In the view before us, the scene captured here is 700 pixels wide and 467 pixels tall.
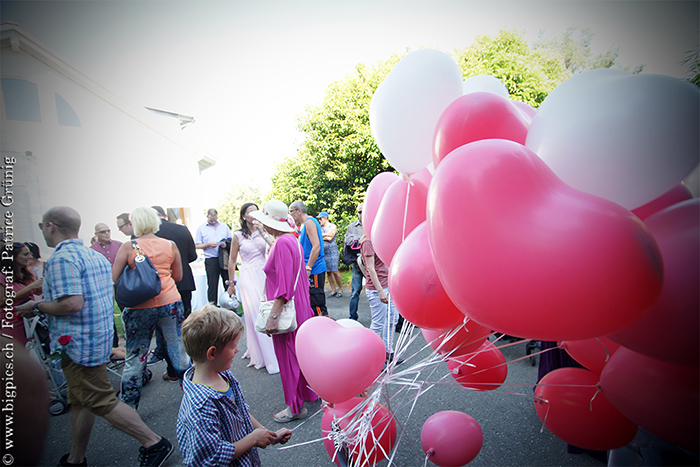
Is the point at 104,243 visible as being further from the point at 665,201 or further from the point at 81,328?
the point at 665,201

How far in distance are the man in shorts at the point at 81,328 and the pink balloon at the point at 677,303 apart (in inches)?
108

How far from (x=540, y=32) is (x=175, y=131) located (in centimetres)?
1331

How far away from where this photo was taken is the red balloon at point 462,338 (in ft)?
3.91

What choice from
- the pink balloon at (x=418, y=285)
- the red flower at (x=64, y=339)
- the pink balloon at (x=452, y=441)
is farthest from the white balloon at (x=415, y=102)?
the red flower at (x=64, y=339)

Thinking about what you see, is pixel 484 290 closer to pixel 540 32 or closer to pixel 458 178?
pixel 458 178

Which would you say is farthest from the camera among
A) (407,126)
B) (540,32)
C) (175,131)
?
(175,131)

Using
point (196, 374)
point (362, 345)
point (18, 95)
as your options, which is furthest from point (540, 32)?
point (18, 95)

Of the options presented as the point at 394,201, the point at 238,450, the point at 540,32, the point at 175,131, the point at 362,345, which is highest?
the point at 175,131

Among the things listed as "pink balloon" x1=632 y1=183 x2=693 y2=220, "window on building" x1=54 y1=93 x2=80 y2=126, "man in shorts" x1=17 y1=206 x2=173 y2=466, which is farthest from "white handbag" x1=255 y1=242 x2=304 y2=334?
"window on building" x1=54 y1=93 x2=80 y2=126

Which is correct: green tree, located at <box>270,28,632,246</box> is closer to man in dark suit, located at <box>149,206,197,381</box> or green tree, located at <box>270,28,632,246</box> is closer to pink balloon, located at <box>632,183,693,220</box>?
man in dark suit, located at <box>149,206,197,381</box>

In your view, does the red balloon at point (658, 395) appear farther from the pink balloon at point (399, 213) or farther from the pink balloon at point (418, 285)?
the pink balloon at point (399, 213)

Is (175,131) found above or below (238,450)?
above

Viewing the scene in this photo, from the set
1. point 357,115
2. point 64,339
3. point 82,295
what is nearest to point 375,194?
point 82,295

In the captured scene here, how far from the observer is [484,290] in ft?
2.31
